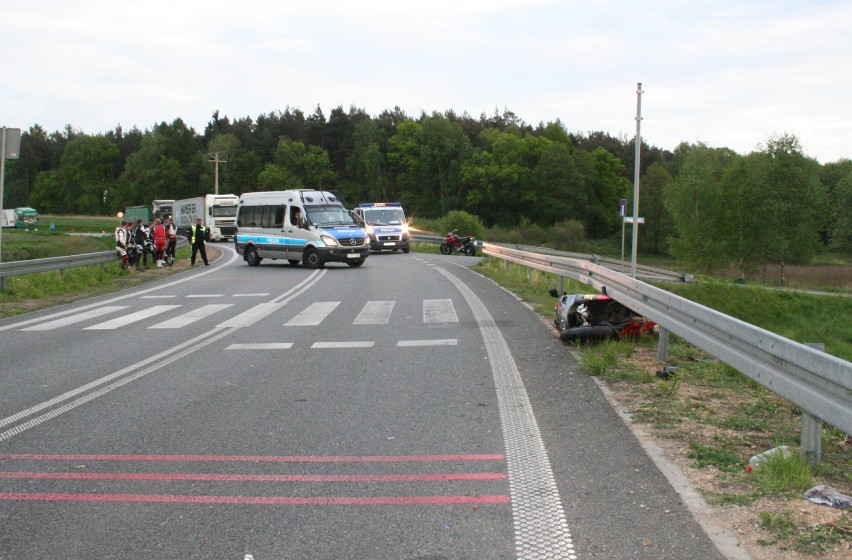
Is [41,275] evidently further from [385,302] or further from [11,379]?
[11,379]

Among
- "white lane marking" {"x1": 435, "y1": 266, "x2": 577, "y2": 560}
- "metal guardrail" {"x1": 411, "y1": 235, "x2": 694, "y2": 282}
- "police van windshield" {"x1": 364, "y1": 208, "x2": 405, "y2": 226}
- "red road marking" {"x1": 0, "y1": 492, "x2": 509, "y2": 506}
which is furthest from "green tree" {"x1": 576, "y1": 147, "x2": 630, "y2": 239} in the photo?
"red road marking" {"x1": 0, "y1": 492, "x2": 509, "y2": 506}

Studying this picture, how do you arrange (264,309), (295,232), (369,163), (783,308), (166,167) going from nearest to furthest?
(264,309) < (295,232) < (783,308) < (369,163) < (166,167)

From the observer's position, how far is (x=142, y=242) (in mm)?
26797

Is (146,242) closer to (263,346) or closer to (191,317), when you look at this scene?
(191,317)

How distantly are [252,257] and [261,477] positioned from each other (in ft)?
84.0

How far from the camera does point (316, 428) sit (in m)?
6.06

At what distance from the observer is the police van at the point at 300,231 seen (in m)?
27.6

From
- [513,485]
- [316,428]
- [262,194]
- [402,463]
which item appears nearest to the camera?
[513,485]

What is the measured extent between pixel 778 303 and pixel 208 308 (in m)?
25.3

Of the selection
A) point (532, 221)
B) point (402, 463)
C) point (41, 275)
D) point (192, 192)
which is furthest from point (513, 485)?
point (192, 192)

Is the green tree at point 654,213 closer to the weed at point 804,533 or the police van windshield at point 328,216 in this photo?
the police van windshield at point 328,216

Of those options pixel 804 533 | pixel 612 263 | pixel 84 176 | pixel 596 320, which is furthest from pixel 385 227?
pixel 84 176

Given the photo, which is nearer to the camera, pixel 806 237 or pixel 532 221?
pixel 806 237

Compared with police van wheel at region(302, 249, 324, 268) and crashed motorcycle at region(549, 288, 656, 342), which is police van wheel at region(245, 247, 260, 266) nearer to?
police van wheel at region(302, 249, 324, 268)
